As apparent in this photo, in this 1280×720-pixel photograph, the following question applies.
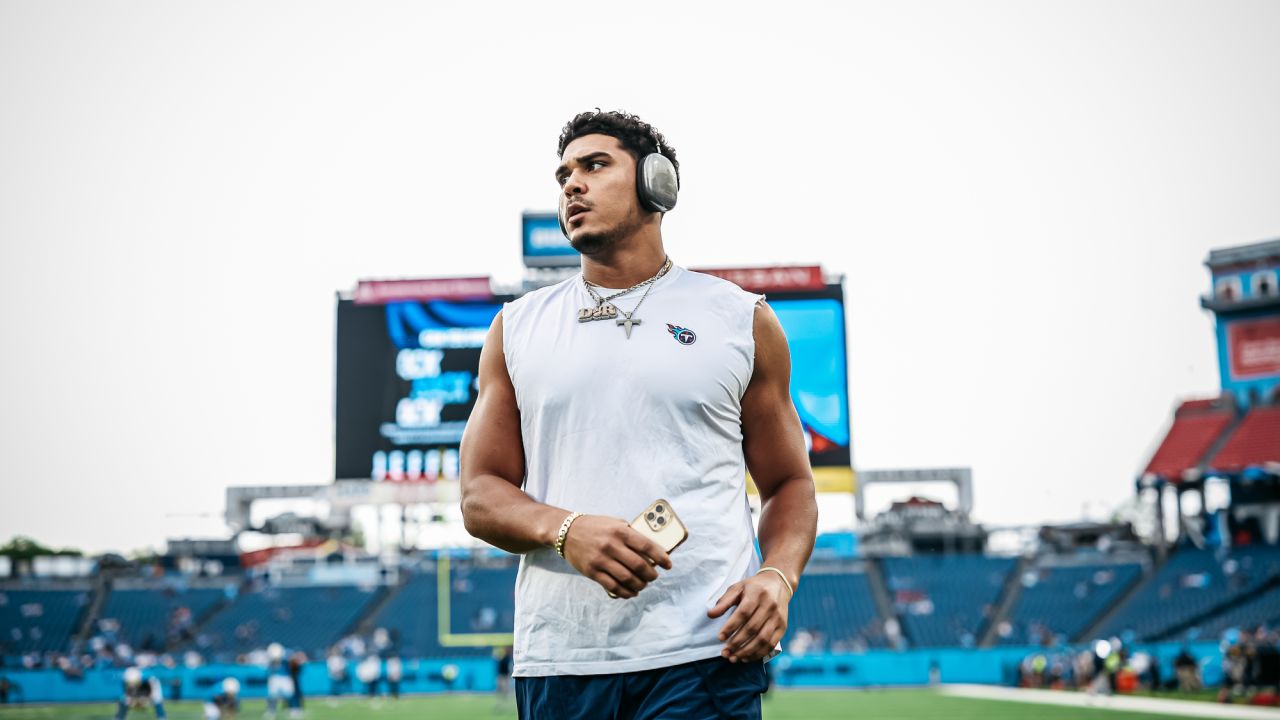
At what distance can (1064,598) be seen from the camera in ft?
130

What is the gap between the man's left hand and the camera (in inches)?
91.7

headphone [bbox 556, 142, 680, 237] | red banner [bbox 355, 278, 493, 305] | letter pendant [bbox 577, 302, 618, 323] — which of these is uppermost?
red banner [bbox 355, 278, 493, 305]

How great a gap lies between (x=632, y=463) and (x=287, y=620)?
1626 inches

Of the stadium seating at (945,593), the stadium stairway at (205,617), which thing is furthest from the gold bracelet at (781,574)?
the stadium stairway at (205,617)

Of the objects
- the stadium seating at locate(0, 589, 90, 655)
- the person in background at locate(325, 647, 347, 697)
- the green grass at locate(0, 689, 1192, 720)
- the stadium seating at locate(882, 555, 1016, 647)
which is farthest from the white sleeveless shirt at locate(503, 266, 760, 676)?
the stadium seating at locate(0, 589, 90, 655)

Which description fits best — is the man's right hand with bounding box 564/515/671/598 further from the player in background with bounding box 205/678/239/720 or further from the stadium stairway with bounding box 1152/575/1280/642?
the stadium stairway with bounding box 1152/575/1280/642

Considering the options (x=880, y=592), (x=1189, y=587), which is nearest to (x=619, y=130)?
(x=1189, y=587)

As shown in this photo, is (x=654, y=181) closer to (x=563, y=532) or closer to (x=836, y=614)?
(x=563, y=532)

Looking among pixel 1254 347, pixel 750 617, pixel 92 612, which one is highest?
pixel 1254 347

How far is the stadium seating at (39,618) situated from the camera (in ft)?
136

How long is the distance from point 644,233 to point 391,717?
21.8m

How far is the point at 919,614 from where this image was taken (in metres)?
39.7

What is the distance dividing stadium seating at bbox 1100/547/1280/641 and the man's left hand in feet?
118

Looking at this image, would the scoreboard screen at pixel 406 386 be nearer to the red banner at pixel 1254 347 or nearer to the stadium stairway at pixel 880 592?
the stadium stairway at pixel 880 592
